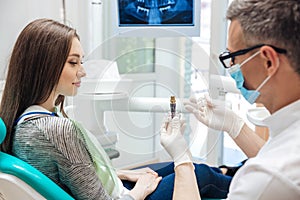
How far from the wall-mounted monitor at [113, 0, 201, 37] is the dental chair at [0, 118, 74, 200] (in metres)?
1.19

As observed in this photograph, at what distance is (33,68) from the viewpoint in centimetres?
138

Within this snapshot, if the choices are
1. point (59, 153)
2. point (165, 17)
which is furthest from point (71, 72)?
point (165, 17)

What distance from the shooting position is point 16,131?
135 centimetres

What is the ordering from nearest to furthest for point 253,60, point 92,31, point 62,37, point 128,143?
1. point 253,60
2. point 62,37
3. point 128,143
4. point 92,31

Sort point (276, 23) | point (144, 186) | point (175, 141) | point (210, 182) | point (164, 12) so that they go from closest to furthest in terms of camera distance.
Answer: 1. point (276, 23)
2. point (175, 141)
3. point (144, 186)
4. point (210, 182)
5. point (164, 12)

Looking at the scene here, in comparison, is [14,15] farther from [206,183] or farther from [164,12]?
[206,183]

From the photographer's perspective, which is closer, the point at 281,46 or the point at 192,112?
the point at 281,46

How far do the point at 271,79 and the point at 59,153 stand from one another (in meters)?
0.76

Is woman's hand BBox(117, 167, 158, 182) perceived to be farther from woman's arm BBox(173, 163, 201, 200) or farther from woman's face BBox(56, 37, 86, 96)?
woman's face BBox(56, 37, 86, 96)

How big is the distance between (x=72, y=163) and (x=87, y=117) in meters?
0.53

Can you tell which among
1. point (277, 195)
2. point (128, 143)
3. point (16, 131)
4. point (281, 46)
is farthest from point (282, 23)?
point (128, 143)

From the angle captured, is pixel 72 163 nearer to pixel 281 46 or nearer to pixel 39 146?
pixel 39 146

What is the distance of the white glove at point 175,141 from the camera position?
148 centimetres

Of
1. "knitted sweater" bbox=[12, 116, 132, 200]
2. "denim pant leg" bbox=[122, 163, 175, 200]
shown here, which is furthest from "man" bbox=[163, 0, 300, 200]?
"denim pant leg" bbox=[122, 163, 175, 200]
